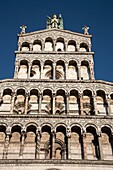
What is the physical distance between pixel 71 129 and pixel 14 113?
351 centimetres

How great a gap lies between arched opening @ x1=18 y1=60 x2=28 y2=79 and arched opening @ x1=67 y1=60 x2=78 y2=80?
2.88 meters

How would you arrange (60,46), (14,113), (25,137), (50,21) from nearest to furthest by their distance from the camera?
(25,137) < (14,113) < (60,46) < (50,21)

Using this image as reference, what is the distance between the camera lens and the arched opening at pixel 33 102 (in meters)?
17.7

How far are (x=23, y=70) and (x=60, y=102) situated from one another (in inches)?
152

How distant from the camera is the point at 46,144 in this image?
634 inches

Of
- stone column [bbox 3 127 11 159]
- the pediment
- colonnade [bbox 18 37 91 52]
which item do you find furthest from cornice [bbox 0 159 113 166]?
the pediment

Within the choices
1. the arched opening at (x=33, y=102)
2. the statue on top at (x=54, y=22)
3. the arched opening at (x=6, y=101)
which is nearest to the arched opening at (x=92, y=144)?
the arched opening at (x=33, y=102)

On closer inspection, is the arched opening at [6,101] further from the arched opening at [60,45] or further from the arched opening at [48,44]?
the arched opening at [60,45]

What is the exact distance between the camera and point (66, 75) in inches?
787

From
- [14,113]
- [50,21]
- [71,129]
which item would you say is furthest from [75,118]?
[50,21]

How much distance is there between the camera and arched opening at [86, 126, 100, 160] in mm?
15773

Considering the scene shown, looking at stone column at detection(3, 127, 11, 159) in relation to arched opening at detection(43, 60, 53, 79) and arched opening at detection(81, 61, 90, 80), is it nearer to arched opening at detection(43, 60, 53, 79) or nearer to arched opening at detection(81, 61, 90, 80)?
arched opening at detection(43, 60, 53, 79)

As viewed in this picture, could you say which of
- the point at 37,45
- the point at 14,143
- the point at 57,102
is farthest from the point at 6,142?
the point at 37,45

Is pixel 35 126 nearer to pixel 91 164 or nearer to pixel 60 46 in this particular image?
pixel 91 164
